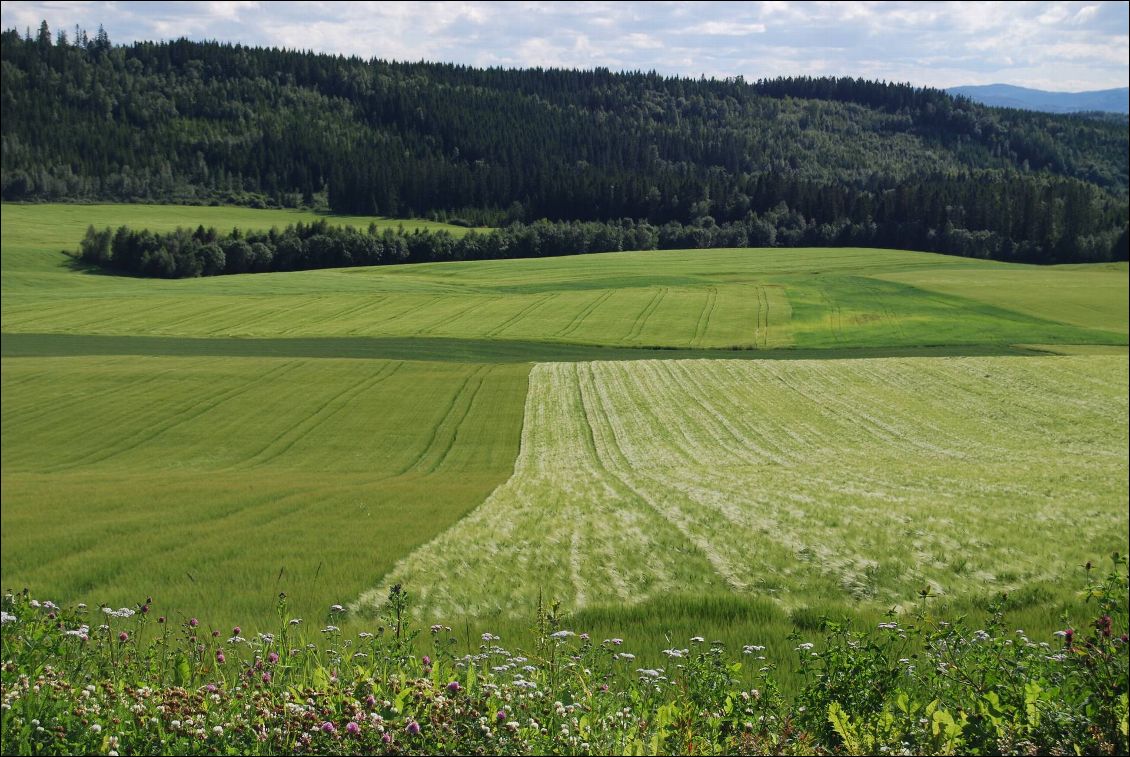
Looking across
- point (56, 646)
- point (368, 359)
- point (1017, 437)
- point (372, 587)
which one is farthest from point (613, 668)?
point (368, 359)

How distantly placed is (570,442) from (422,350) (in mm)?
28226

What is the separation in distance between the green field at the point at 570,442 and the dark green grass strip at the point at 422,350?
0.44 metres

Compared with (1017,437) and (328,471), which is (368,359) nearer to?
(328,471)

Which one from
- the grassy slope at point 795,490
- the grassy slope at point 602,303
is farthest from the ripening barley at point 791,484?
the grassy slope at point 602,303

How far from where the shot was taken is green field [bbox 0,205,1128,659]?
13.8m

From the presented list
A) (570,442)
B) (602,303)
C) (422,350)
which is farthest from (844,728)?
(602,303)

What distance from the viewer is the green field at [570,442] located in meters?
13.8

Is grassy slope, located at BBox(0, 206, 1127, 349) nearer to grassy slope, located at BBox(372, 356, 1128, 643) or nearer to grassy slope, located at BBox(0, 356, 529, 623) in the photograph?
grassy slope, located at BBox(372, 356, 1128, 643)

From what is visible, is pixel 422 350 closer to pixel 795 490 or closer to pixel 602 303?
pixel 602 303

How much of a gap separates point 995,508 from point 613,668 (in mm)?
13800

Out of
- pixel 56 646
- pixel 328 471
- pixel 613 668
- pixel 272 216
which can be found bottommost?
pixel 328 471

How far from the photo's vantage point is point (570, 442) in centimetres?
3944

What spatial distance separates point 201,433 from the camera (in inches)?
1654

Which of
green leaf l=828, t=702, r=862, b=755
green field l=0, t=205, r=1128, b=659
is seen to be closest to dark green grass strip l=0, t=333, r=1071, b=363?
green field l=0, t=205, r=1128, b=659
